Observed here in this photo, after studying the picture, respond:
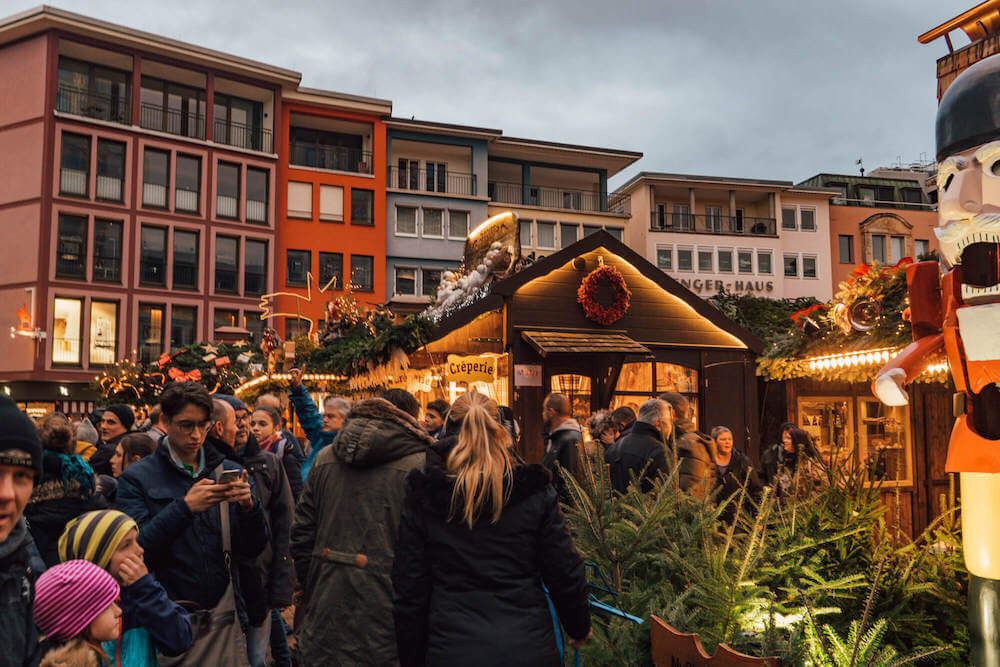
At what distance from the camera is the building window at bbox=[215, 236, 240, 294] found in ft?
99.8

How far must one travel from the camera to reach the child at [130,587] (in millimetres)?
2391

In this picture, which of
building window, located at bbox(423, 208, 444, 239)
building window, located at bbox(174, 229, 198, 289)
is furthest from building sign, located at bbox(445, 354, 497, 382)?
building window, located at bbox(423, 208, 444, 239)

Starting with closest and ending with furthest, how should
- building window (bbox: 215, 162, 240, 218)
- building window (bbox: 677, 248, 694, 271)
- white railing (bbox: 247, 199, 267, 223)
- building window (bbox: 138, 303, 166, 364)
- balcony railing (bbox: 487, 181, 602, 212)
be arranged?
building window (bbox: 138, 303, 166, 364) → building window (bbox: 215, 162, 240, 218) → white railing (bbox: 247, 199, 267, 223) → balcony railing (bbox: 487, 181, 602, 212) → building window (bbox: 677, 248, 694, 271)

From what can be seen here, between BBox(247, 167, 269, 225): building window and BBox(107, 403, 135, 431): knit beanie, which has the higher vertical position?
BBox(247, 167, 269, 225): building window

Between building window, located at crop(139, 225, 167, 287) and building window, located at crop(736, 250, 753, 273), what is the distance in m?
26.0

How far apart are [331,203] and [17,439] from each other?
32.1m

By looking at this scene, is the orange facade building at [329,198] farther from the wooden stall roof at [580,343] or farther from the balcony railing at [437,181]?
the wooden stall roof at [580,343]

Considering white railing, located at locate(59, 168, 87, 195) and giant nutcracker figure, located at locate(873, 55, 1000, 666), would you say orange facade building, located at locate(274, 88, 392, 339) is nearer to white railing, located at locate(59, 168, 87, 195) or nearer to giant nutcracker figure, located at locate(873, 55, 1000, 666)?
white railing, located at locate(59, 168, 87, 195)

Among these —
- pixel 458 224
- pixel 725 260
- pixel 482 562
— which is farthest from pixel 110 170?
pixel 482 562

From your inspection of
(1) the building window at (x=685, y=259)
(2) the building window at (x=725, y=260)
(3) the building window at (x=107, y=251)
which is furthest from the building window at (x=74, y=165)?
(2) the building window at (x=725, y=260)

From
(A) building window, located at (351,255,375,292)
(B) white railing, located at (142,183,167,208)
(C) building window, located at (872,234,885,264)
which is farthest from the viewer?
(C) building window, located at (872,234,885,264)

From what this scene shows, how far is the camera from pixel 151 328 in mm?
28844

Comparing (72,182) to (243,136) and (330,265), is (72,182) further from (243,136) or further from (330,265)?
(330,265)

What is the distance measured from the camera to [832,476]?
388cm
